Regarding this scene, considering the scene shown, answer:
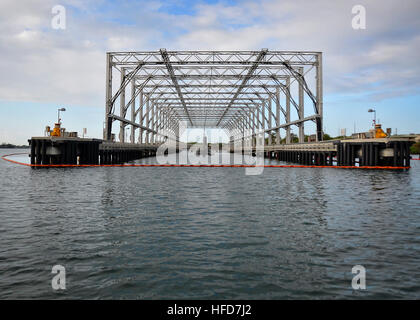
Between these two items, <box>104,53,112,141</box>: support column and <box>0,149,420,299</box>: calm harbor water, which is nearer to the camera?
<box>0,149,420,299</box>: calm harbor water

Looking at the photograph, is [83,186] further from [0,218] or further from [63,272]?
[63,272]

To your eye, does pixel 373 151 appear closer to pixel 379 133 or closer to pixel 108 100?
pixel 379 133

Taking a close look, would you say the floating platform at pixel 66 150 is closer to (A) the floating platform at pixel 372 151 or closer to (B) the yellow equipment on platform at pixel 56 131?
(B) the yellow equipment on platform at pixel 56 131

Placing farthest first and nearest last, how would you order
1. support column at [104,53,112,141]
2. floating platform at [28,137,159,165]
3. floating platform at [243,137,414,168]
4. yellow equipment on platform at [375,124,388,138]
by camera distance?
support column at [104,53,112,141]
yellow equipment on platform at [375,124,388,138]
floating platform at [28,137,159,165]
floating platform at [243,137,414,168]

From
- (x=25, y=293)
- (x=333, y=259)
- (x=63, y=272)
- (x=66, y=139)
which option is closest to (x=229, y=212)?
(x=333, y=259)

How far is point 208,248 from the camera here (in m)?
8.31

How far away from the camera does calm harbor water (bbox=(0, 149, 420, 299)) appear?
610 cm

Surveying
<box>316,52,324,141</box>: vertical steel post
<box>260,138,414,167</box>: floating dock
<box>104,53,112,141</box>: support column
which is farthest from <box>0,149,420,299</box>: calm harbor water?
<box>104,53,112,141</box>: support column

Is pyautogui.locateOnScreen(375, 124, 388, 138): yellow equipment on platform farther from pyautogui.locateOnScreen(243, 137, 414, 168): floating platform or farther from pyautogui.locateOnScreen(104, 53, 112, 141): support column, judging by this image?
pyautogui.locateOnScreen(104, 53, 112, 141): support column

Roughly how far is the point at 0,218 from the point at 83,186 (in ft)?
30.0

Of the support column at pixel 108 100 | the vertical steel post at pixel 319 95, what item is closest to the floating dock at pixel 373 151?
the vertical steel post at pixel 319 95

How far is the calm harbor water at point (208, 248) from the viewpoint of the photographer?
20.0ft

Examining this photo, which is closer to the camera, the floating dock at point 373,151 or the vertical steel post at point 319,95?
the floating dock at point 373,151

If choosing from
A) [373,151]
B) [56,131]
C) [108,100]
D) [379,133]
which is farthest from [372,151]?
[56,131]
